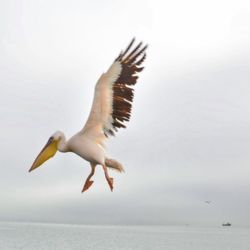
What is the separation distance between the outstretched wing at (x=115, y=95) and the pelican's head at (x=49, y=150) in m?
0.71

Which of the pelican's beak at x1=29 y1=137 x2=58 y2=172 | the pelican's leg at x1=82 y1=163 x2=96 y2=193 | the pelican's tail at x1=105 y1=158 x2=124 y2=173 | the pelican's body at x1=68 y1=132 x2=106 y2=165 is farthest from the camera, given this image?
the pelican's tail at x1=105 y1=158 x2=124 y2=173

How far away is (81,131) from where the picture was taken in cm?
1004

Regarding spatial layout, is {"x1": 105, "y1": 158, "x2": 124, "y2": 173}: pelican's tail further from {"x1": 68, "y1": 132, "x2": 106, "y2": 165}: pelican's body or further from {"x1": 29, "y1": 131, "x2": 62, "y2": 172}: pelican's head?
{"x1": 29, "y1": 131, "x2": 62, "y2": 172}: pelican's head

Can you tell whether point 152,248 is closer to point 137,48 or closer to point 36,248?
point 36,248

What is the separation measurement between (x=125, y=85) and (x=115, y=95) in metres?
0.28

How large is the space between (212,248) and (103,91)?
348 ft

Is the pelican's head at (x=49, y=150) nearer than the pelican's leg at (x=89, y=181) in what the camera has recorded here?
Yes

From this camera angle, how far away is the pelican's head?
9.18 metres

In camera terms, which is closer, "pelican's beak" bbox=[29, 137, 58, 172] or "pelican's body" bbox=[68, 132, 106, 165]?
"pelican's beak" bbox=[29, 137, 58, 172]

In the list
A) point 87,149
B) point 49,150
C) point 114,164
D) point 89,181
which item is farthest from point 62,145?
point 114,164

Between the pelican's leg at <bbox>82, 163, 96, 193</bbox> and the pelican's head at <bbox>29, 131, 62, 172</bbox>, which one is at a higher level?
the pelican's head at <bbox>29, 131, 62, 172</bbox>

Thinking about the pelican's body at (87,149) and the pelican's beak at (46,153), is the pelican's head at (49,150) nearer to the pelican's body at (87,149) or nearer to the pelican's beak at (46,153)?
the pelican's beak at (46,153)

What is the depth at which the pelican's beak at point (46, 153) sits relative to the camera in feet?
30.0

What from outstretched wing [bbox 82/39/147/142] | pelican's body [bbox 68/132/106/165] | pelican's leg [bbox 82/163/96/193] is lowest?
pelican's leg [bbox 82/163/96/193]
